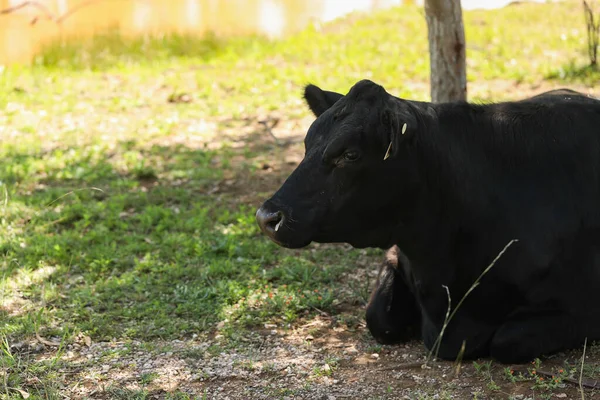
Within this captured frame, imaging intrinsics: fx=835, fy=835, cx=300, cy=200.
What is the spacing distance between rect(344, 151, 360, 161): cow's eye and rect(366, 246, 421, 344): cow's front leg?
3.32ft

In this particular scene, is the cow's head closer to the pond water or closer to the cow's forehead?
the cow's forehead

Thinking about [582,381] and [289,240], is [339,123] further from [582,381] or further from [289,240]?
[582,381]

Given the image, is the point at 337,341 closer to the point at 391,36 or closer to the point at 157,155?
the point at 157,155

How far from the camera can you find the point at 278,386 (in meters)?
4.82

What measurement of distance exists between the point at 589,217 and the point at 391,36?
940 cm

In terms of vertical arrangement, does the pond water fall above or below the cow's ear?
above

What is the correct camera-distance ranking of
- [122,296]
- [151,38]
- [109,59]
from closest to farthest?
[122,296]
[109,59]
[151,38]

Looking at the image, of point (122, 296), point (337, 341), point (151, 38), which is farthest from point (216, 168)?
point (151, 38)

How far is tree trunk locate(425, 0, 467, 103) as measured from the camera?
709cm

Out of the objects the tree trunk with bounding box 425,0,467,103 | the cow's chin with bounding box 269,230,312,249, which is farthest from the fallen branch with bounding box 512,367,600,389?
the tree trunk with bounding box 425,0,467,103

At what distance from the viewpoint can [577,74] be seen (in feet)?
34.9

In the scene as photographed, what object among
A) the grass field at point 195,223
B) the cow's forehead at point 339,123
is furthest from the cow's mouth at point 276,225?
the grass field at point 195,223

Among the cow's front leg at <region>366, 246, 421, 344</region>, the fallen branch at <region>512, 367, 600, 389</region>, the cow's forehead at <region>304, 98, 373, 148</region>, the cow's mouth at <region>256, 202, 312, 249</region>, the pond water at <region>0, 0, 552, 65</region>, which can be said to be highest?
the pond water at <region>0, 0, 552, 65</region>

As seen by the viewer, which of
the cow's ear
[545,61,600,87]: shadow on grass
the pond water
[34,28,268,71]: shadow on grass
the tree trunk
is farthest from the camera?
the pond water
